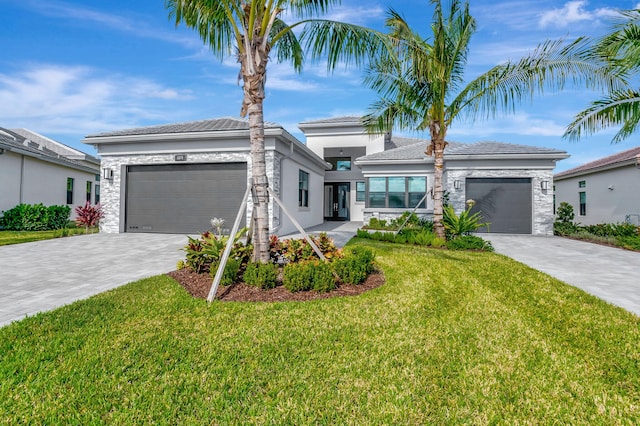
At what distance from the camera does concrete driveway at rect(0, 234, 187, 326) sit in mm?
4719

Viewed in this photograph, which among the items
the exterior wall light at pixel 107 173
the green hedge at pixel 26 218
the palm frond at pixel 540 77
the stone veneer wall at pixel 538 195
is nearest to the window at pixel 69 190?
the green hedge at pixel 26 218

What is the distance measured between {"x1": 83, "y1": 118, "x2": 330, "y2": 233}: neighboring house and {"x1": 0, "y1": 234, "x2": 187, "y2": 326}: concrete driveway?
231 centimetres

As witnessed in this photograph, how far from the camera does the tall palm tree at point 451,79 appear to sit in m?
8.44

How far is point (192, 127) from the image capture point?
13.5 m

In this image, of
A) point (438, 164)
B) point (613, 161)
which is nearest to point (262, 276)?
point (438, 164)

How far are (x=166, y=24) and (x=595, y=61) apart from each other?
11.1 m

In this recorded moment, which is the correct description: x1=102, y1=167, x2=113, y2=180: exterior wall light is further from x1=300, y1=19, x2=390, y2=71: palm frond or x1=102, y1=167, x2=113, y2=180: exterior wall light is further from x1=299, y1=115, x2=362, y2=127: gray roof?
x1=299, y1=115, x2=362, y2=127: gray roof

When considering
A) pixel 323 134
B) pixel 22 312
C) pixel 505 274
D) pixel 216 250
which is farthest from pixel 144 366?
pixel 323 134

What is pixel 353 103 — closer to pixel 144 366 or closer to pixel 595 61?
pixel 595 61

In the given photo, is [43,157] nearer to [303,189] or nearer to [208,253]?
[303,189]

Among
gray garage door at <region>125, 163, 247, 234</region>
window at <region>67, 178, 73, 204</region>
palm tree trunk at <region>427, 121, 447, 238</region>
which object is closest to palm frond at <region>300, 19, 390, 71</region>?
palm tree trunk at <region>427, 121, 447, 238</region>

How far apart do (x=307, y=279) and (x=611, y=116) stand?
37.5ft

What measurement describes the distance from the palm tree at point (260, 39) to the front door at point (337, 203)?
651 inches

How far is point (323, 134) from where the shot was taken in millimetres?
23688
